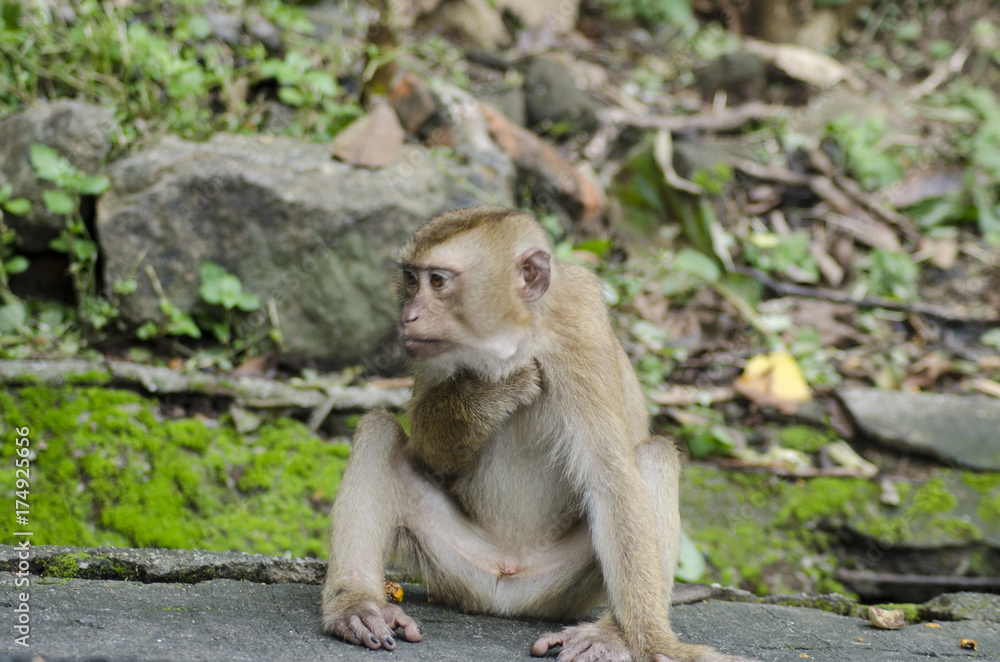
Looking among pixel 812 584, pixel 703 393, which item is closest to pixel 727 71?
pixel 703 393

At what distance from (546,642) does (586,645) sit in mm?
150

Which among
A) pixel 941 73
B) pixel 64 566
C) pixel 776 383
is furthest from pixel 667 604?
pixel 941 73

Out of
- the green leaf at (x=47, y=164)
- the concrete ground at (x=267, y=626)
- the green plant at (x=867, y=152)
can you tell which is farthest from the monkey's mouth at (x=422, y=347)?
the green plant at (x=867, y=152)

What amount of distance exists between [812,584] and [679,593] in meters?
1.74

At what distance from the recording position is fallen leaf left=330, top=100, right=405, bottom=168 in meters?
6.10

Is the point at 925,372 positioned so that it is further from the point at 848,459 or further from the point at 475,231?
the point at 475,231

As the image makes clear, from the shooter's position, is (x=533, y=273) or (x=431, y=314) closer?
(x=431, y=314)

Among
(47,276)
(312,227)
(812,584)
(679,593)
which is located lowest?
(812,584)

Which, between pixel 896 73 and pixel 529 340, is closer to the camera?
pixel 529 340

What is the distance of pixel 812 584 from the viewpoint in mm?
5277

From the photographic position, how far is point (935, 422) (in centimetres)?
619

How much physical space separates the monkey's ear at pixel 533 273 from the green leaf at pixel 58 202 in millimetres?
3462

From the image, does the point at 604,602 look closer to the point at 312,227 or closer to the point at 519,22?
the point at 312,227

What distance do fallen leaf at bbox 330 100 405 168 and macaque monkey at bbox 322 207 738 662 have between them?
2838 mm
